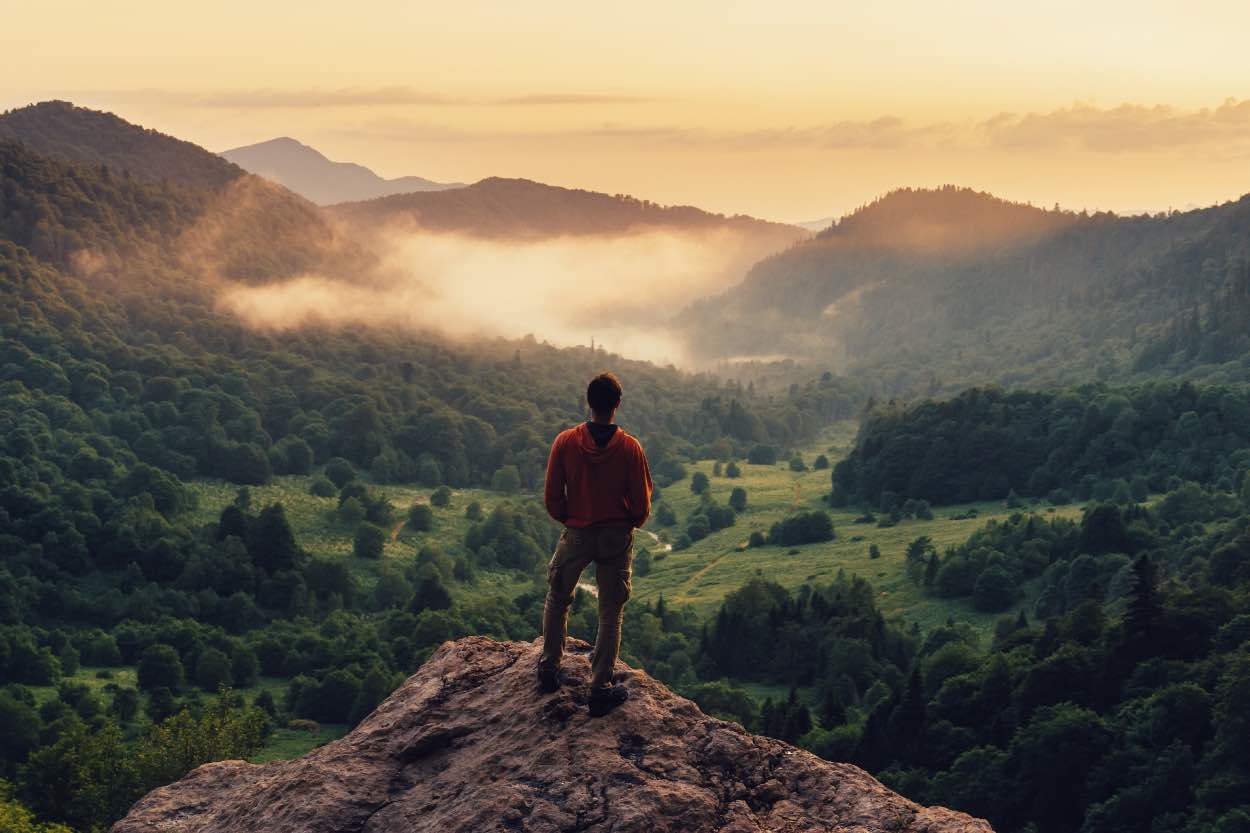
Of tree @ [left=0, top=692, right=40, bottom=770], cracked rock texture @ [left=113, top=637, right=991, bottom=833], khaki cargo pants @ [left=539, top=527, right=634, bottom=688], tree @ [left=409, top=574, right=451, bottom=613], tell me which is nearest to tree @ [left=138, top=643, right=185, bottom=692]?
tree @ [left=0, top=692, right=40, bottom=770]

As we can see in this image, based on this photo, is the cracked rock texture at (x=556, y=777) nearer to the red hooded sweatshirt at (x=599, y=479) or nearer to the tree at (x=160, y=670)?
the red hooded sweatshirt at (x=599, y=479)

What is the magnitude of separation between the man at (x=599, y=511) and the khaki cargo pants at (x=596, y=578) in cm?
2

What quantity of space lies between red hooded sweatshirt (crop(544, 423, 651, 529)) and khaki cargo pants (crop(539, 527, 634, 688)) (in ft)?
0.67

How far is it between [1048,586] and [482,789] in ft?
470

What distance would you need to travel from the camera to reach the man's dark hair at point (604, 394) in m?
19.8

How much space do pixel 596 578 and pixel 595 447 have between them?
6.55ft

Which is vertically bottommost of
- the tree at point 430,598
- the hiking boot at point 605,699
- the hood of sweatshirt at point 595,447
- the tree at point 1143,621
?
the tree at point 430,598

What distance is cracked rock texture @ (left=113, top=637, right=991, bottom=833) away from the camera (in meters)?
18.0

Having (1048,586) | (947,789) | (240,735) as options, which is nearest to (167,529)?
(240,735)

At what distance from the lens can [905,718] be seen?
92500mm

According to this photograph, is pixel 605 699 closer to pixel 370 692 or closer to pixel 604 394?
pixel 604 394

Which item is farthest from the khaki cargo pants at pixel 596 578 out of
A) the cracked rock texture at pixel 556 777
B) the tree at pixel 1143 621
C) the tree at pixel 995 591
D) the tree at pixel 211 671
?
the tree at pixel 995 591

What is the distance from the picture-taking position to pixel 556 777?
18.4 meters

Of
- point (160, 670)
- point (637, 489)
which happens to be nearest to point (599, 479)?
point (637, 489)
